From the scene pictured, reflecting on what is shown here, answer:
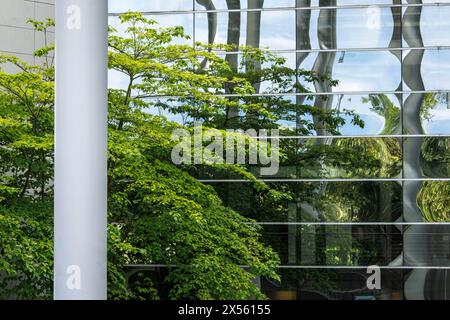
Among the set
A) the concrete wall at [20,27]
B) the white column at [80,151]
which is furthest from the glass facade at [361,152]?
the white column at [80,151]

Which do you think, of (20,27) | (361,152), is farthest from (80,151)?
(20,27)

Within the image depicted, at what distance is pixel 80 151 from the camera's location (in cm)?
206

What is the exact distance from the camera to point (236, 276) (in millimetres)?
13703

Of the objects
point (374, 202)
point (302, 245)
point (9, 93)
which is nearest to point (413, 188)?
point (374, 202)

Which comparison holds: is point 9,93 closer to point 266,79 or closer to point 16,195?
point 16,195

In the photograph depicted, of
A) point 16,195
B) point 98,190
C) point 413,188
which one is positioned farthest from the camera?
point 413,188

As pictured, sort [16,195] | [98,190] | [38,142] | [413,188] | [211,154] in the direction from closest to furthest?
[98,190]
[38,142]
[16,195]
[211,154]
[413,188]

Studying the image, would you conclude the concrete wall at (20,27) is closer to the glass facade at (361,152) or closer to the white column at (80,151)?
the glass facade at (361,152)

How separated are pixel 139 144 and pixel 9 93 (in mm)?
2456

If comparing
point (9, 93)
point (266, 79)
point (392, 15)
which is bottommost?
point (9, 93)

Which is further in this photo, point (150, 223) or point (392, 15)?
point (392, 15)

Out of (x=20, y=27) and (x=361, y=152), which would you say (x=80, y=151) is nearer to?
(x=361, y=152)

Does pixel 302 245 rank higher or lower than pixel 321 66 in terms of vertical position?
lower

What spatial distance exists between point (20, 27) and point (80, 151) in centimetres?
1937
